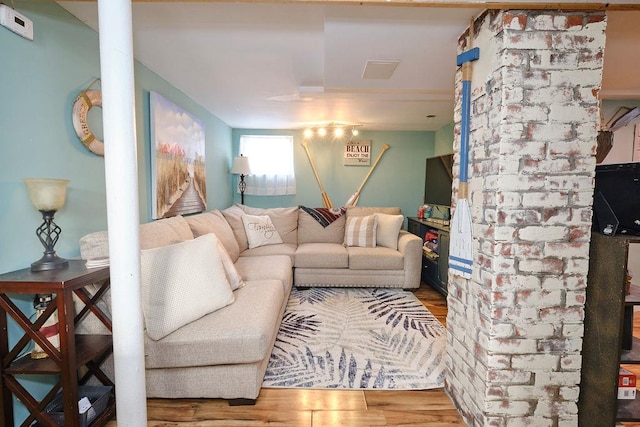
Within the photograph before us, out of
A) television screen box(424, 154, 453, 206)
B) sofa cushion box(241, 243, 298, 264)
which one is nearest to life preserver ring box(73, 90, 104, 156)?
sofa cushion box(241, 243, 298, 264)

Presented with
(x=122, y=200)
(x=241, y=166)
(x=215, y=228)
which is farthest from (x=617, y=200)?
(x=241, y=166)

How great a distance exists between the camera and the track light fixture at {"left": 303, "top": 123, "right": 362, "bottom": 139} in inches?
165

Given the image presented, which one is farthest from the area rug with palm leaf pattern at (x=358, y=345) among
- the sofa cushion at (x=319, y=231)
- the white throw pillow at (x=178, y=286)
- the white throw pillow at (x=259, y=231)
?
the sofa cushion at (x=319, y=231)

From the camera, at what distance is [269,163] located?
4613 millimetres

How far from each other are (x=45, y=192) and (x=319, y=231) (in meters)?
2.98

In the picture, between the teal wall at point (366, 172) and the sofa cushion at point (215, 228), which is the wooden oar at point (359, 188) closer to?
the teal wall at point (366, 172)

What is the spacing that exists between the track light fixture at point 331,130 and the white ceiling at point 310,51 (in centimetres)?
99

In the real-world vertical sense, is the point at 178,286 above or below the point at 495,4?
below

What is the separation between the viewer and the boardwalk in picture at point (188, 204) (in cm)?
270

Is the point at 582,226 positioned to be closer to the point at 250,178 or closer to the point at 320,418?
the point at 320,418

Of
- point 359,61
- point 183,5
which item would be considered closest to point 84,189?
point 183,5

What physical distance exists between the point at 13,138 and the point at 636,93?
412 cm

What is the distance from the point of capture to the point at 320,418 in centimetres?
158

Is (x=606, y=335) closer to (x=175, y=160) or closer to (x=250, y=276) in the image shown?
(x=250, y=276)
